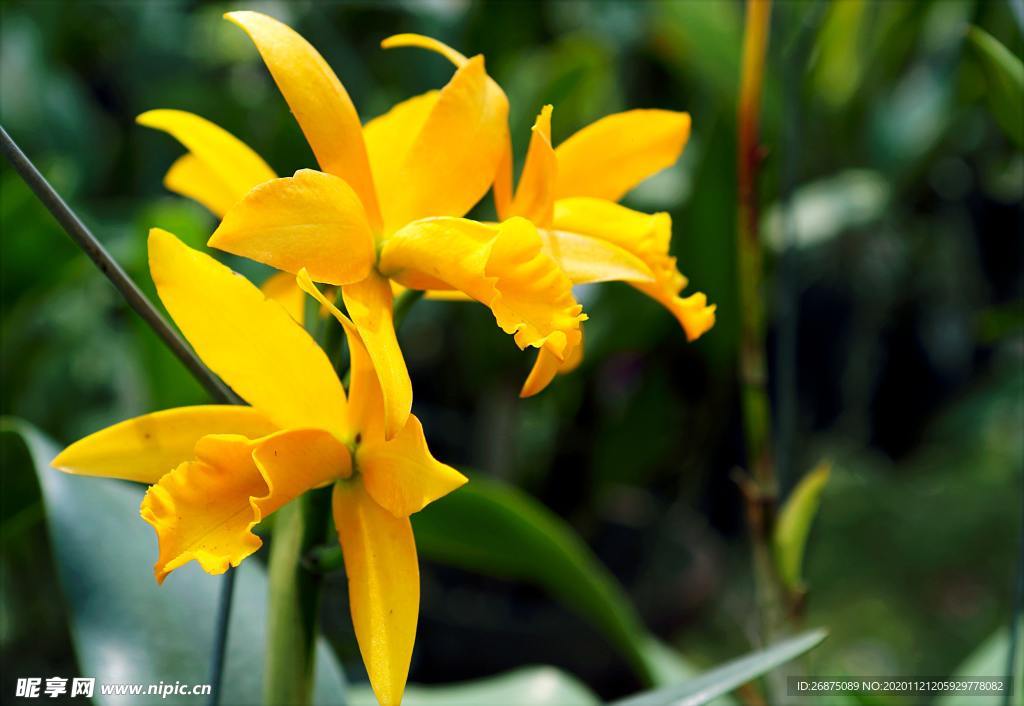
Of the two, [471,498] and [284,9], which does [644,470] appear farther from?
[284,9]

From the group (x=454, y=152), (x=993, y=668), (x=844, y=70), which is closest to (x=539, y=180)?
(x=454, y=152)

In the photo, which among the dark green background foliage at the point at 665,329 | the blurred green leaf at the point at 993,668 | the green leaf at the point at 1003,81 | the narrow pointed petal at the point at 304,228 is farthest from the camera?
the dark green background foliage at the point at 665,329

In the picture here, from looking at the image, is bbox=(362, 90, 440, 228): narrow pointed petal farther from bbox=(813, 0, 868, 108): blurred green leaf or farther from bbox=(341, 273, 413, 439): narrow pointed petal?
bbox=(813, 0, 868, 108): blurred green leaf

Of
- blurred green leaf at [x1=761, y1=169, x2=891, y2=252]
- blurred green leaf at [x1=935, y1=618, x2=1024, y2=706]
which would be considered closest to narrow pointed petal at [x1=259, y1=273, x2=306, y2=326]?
blurred green leaf at [x1=935, y1=618, x2=1024, y2=706]

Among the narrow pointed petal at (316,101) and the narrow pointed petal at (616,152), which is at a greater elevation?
the narrow pointed petal at (316,101)

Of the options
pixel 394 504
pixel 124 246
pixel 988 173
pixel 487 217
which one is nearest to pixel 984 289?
pixel 988 173

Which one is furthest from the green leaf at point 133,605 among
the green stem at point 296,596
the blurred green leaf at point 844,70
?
the blurred green leaf at point 844,70

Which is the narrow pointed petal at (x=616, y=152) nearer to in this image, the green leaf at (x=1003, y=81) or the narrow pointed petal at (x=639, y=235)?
the narrow pointed petal at (x=639, y=235)
